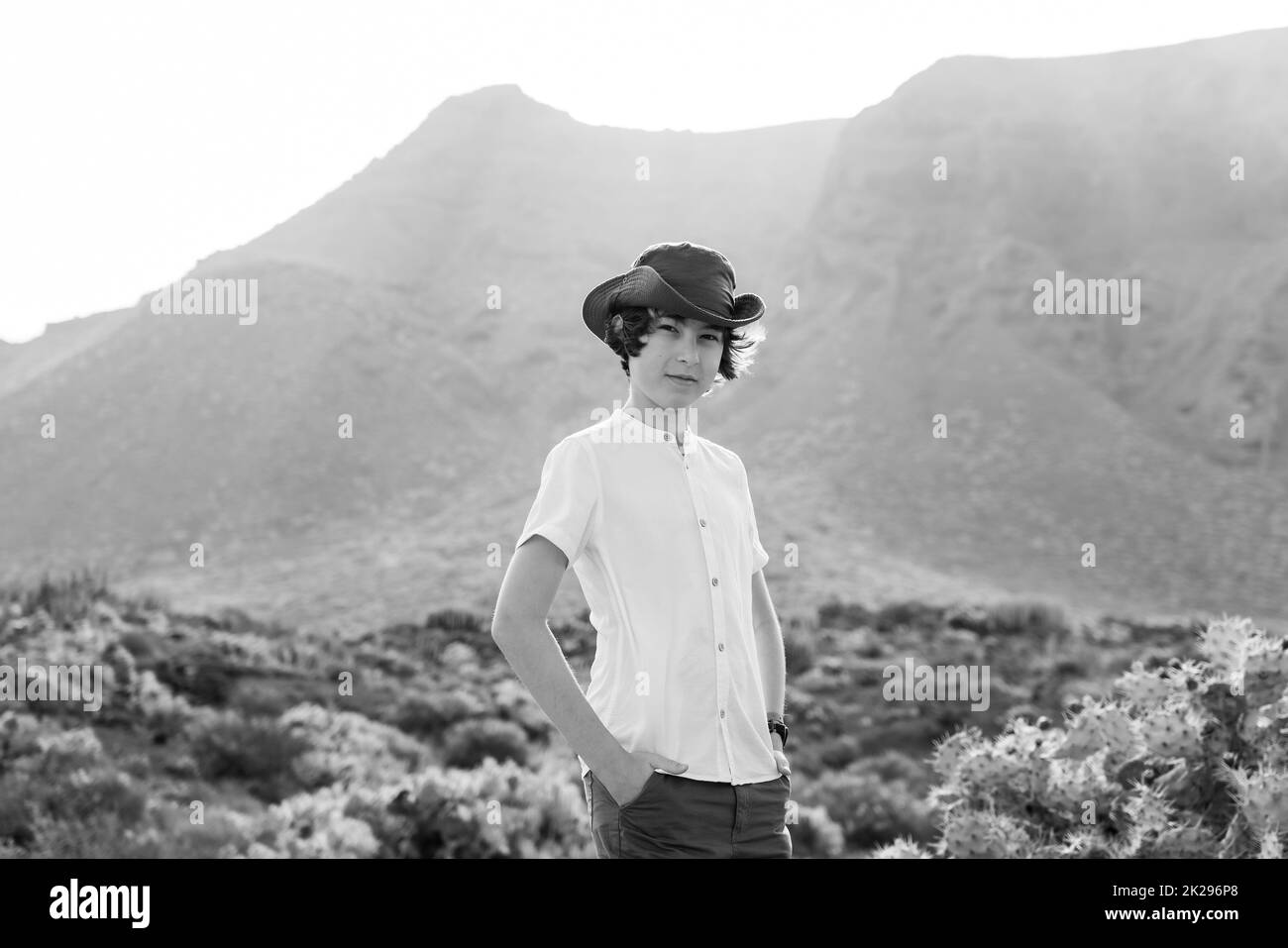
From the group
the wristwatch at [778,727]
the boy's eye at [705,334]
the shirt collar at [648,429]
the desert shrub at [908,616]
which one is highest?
the boy's eye at [705,334]

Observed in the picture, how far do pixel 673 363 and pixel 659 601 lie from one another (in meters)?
0.42

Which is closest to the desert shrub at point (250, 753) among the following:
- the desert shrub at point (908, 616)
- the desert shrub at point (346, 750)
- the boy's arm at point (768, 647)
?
the desert shrub at point (346, 750)

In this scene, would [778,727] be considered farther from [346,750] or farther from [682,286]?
[346,750]

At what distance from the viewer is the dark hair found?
2080 mm

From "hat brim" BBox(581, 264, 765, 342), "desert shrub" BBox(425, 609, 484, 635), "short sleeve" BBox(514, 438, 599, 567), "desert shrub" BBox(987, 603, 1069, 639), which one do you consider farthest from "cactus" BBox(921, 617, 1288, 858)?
"desert shrub" BBox(987, 603, 1069, 639)

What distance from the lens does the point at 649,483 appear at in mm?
1971

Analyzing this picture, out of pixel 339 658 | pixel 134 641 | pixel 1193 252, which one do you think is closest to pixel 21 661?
pixel 134 641

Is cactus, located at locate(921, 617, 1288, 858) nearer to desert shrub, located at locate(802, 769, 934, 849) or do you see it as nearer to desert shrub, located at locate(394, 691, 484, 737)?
desert shrub, located at locate(802, 769, 934, 849)

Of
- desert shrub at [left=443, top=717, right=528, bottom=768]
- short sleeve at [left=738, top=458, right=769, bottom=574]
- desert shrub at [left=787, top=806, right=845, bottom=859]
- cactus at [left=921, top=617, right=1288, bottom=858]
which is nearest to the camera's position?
short sleeve at [left=738, top=458, right=769, bottom=574]

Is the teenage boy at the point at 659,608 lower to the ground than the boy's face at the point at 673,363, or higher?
lower

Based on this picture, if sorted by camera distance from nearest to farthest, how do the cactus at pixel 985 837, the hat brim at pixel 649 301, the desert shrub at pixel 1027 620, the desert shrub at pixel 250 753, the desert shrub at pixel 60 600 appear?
the hat brim at pixel 649 301 < the cactus at pixel 985 837 < the desert shrub at pixel 250 753 < the desert shrub at pixel 60 600 < the desert shrub at pixel 1027 620

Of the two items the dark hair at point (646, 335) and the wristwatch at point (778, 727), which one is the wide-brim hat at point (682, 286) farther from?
the wristwatch at point (778, 727)

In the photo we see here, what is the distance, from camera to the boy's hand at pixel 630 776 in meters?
1.81

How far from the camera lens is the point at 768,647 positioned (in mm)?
2271
